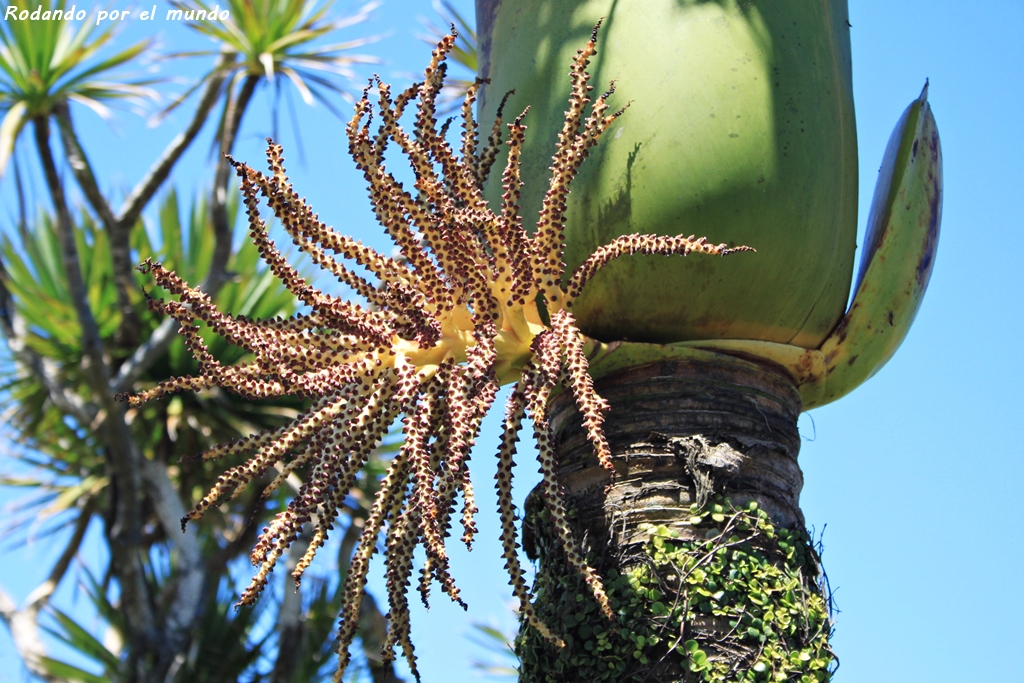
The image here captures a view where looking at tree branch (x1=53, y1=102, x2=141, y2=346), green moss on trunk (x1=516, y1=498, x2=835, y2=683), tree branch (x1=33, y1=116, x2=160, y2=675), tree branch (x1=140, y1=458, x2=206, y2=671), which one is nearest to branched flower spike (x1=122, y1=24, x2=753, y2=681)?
green moss on trunk (x1=516, y1=498, x2=835, y2=683)

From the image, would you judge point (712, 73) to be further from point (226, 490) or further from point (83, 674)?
point (83, 674)

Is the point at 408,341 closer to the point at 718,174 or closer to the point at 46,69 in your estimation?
the point at 718,174

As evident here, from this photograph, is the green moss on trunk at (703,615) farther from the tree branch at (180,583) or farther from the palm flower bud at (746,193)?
the tree branch at (180,583)

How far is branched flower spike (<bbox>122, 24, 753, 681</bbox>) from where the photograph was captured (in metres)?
2.05

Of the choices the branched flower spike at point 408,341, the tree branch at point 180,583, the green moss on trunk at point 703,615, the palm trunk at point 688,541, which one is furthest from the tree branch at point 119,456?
the green moss on trunk at point 703,615

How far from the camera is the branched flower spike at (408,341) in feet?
6.72

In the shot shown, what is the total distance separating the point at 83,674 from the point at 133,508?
123 centimetres

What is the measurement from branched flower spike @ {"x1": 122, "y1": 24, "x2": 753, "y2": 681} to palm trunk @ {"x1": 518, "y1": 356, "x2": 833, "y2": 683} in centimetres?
14

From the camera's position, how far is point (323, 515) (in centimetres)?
213

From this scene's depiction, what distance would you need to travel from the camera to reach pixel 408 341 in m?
2.22

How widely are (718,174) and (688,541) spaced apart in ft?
2.51

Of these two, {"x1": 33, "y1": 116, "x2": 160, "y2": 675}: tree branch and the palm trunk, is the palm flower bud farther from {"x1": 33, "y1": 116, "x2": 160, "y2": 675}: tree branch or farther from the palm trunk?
{"x1": 33, "y1": 116, "x2": 160, "y2": 675}: tree branch

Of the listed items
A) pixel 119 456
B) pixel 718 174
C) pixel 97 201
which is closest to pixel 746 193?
pixel 718 174

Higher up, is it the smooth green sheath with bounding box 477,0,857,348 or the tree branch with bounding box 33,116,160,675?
the tree branch with bounding box 33,116,160,675
